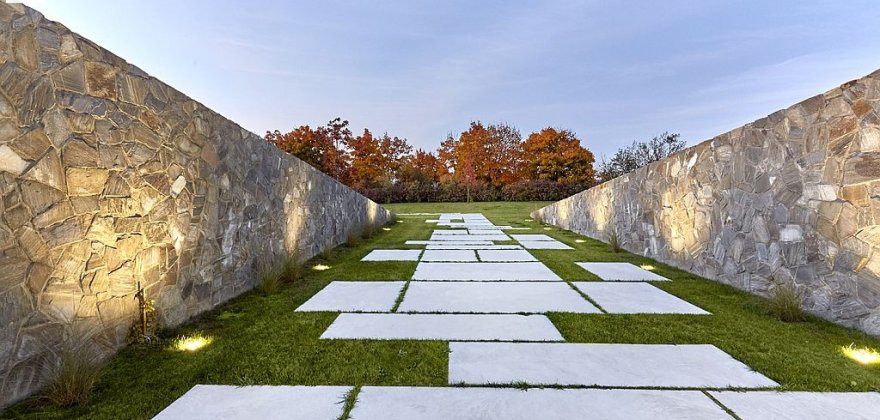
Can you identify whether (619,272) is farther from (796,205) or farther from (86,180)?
(86,180)

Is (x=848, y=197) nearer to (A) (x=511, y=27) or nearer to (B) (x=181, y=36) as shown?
(B) (x=181, y=36)

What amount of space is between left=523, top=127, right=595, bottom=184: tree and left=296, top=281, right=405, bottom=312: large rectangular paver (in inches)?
956

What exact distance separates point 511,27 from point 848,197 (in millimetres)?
14059

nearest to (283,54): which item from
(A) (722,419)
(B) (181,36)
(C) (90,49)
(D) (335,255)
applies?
(B) (181,36)

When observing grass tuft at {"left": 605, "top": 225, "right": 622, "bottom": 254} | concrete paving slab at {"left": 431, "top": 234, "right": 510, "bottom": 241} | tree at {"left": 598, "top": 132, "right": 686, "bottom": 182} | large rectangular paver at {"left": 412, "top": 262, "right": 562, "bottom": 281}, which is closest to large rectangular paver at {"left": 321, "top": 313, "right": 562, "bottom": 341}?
large rectangular paver at {"left": 412, "top": 262, "right": 562, "bottom": 281}

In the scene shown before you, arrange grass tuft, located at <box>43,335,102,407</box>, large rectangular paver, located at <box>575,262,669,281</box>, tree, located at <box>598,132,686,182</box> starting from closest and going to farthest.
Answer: grass tuft, located at <box>43,335,102,407</box>, large rectangular paver, located at <box>575,262,669,281</box>, tree, located at <box>598,132,686,182</box>

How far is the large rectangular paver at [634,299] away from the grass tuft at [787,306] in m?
0.48

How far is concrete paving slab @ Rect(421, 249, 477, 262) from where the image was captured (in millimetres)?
5660

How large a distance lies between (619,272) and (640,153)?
81.5 feet

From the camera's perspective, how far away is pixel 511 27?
1476 cm

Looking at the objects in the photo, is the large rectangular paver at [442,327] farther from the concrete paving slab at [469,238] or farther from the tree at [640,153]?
the tree at [640,153]

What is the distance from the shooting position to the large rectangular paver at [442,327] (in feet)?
8.13

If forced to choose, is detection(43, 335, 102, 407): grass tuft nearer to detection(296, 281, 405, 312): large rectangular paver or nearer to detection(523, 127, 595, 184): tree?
detection(296, 281, 405, 312): large rectangular paver

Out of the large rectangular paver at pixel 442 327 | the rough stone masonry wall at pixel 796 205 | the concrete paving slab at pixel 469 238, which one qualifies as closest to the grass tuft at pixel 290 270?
the large rectangular paver at pixel 442 327
